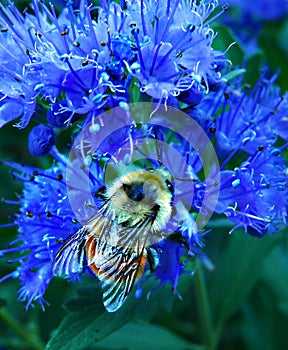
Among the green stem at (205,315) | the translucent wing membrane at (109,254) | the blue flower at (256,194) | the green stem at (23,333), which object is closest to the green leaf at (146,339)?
the green stem at (205,315)

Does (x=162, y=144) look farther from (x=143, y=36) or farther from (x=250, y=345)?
(x=250, y=345)

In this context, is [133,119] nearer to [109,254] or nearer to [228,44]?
[109,254]

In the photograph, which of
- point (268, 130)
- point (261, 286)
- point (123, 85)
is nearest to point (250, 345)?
point (261, 286)

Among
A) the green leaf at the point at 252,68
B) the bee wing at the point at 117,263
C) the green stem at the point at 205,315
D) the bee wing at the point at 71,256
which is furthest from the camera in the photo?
the green leaf at the point at 252,68

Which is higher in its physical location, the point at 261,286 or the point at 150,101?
the point at 150,101

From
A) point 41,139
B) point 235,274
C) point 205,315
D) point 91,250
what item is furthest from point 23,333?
point 91,250

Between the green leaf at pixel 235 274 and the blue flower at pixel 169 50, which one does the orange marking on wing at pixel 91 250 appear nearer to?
the blue flower at pixel 169 50
